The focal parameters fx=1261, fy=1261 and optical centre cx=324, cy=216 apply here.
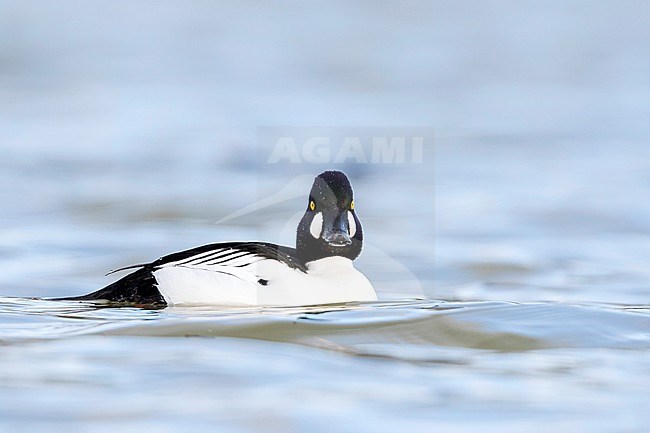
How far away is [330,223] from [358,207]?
3.41 m

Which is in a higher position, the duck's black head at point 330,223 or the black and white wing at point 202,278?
the duck's black head at point 330,223

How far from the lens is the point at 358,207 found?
10727 millimetres

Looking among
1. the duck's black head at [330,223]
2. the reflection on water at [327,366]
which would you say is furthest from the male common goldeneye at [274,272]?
the reflection on water at [327,366]

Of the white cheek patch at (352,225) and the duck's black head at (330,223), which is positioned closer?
the duck's black head at (330,223)

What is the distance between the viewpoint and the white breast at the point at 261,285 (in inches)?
283

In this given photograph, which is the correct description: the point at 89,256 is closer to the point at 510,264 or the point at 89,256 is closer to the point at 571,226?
the point at 510,264

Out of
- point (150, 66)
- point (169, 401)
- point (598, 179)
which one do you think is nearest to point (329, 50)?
point (150, 66)

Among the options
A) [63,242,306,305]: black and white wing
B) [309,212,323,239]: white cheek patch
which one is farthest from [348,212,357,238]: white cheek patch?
[63,242,306,305]: black and white wing

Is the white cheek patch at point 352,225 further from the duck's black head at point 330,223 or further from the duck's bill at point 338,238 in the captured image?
the duck's bill at point 338,238

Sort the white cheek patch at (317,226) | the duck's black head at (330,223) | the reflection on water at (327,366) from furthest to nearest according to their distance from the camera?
the white cheek patch at (317,226) → the duck's black head at (330,223) → the reflection on water at (327,366)

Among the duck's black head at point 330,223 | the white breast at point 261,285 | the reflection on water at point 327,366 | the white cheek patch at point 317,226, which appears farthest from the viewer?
the white cheek patch at point 317,226

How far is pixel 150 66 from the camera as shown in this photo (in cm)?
1628

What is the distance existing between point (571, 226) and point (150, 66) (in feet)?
25.1

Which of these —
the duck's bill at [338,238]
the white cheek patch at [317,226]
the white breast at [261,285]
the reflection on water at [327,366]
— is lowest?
the reflection on water at [327,366]
